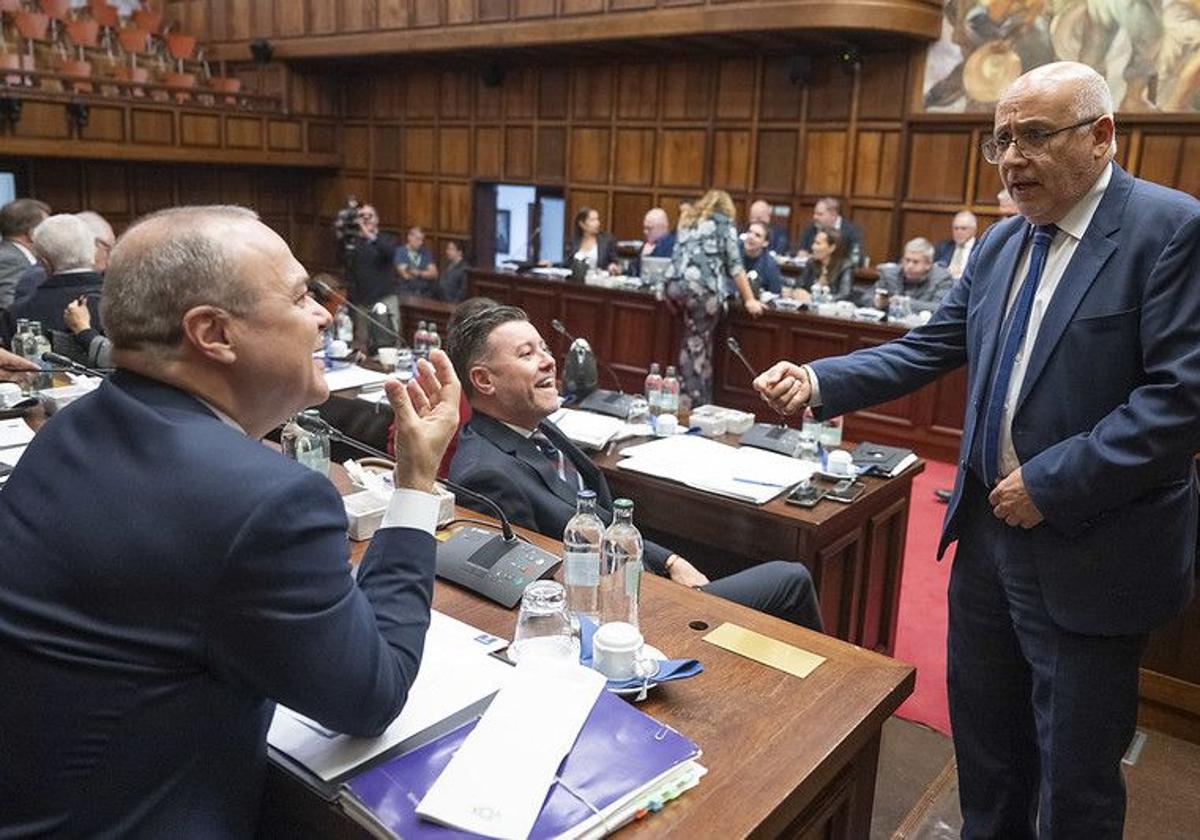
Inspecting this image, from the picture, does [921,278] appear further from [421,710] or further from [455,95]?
[455,95]

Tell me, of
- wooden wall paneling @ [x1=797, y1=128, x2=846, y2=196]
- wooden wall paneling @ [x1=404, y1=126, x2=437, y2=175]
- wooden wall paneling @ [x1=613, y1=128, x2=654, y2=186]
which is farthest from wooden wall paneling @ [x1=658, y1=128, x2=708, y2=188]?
wooden wall paneling @ [x1=404, y1=126, x2=437, y2=175]

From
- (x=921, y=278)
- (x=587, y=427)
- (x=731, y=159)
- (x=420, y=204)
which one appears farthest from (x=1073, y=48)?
(x=420, y=204)

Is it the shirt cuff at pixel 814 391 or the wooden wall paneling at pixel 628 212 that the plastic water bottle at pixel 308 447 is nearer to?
the shirt cuff at pixel 814 391

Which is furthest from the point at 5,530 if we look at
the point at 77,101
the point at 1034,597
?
the point at 77,101

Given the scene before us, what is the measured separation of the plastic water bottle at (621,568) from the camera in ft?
5.66

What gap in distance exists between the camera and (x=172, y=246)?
1181 mm

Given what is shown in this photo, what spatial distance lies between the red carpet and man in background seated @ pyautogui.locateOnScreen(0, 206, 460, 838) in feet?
7.74

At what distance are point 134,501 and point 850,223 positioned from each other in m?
8.00

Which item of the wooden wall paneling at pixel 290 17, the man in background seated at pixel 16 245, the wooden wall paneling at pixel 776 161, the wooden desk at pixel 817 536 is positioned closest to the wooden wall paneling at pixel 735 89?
the wooden wall paneling at pixel 776 161

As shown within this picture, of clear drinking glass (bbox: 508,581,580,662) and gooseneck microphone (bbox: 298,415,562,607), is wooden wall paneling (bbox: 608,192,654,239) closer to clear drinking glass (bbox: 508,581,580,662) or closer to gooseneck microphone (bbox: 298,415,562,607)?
gooseneck microphone (bbox: 298,415,562,607)

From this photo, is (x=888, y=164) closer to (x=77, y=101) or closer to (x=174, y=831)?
(x=77, y=101)

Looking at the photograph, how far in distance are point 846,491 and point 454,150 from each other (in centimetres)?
958

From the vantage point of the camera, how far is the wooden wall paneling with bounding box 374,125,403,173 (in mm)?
11828

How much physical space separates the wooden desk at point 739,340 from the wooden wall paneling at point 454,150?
3.23 metres
